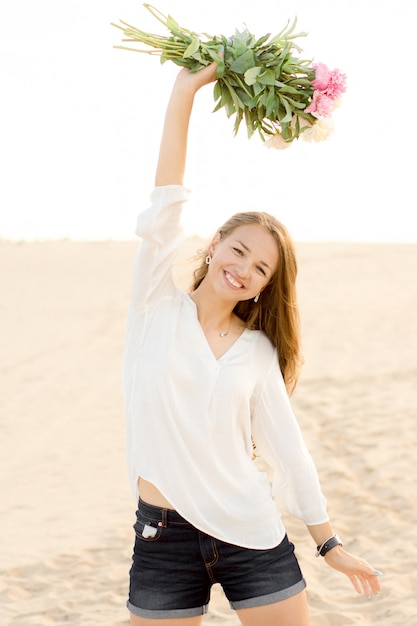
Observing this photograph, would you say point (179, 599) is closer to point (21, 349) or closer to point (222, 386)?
point (222, 386)

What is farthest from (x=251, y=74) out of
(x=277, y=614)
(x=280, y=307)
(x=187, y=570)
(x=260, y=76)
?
(x=277, y=614)

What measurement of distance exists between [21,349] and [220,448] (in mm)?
11491

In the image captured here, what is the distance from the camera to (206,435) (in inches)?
109

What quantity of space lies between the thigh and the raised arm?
1384 mm

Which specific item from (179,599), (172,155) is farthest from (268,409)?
(172,155)

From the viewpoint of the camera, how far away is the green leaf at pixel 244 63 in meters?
2.83

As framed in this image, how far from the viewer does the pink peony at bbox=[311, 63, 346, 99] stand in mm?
2883

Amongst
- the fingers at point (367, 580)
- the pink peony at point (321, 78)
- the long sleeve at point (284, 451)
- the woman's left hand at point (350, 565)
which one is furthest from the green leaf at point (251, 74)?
the fingers at point (367, 580)

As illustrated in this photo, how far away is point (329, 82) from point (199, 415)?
1.16 m

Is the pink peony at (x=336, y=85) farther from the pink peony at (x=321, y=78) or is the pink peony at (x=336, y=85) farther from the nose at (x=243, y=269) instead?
the nose at (x=243, y=269)

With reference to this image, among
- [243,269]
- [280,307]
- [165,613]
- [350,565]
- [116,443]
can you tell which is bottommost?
[116,443]

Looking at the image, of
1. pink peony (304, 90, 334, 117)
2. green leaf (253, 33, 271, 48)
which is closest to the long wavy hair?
pink peony (304, 90, 334, 117)

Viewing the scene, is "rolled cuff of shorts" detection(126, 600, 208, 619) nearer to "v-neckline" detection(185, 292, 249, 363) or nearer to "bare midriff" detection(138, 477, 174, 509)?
"bare midriff" detection(138, 477, 174, 509)

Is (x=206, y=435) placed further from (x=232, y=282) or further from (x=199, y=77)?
(x=199, y=77)
